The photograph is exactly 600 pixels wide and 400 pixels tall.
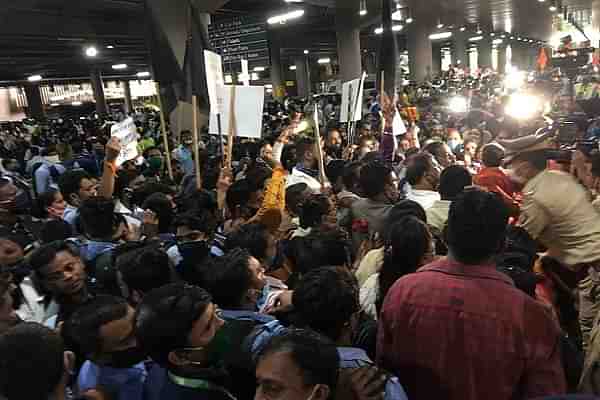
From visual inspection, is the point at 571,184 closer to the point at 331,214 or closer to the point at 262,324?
the point at 331,214

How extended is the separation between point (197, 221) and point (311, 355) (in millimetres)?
2035

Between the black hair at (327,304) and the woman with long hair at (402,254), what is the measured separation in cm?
49

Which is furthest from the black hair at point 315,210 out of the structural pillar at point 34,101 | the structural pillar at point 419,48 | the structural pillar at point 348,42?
the structural pillar at point 34,101

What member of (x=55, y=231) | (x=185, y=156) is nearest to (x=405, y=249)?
(x=55, y=231)

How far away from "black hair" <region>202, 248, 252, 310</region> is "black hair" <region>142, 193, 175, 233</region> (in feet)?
5.44

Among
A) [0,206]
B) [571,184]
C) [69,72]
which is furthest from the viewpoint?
[69,72]

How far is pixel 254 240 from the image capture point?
3.15 metres

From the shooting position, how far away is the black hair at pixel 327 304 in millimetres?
2035

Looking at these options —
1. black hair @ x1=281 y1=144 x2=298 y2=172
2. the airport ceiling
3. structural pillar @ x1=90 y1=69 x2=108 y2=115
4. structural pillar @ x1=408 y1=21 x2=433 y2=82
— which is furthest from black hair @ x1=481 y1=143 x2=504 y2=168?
structural pillar @ x1=90 y1=69 x2=108 y2=115

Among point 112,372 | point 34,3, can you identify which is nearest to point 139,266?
point 112,372

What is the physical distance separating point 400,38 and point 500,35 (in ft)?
25.2

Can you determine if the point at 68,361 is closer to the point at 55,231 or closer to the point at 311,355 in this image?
the point at 311,355

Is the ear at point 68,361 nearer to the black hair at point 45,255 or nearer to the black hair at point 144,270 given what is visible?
the black hair at point 144,270

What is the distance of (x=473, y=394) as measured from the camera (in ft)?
6.00
